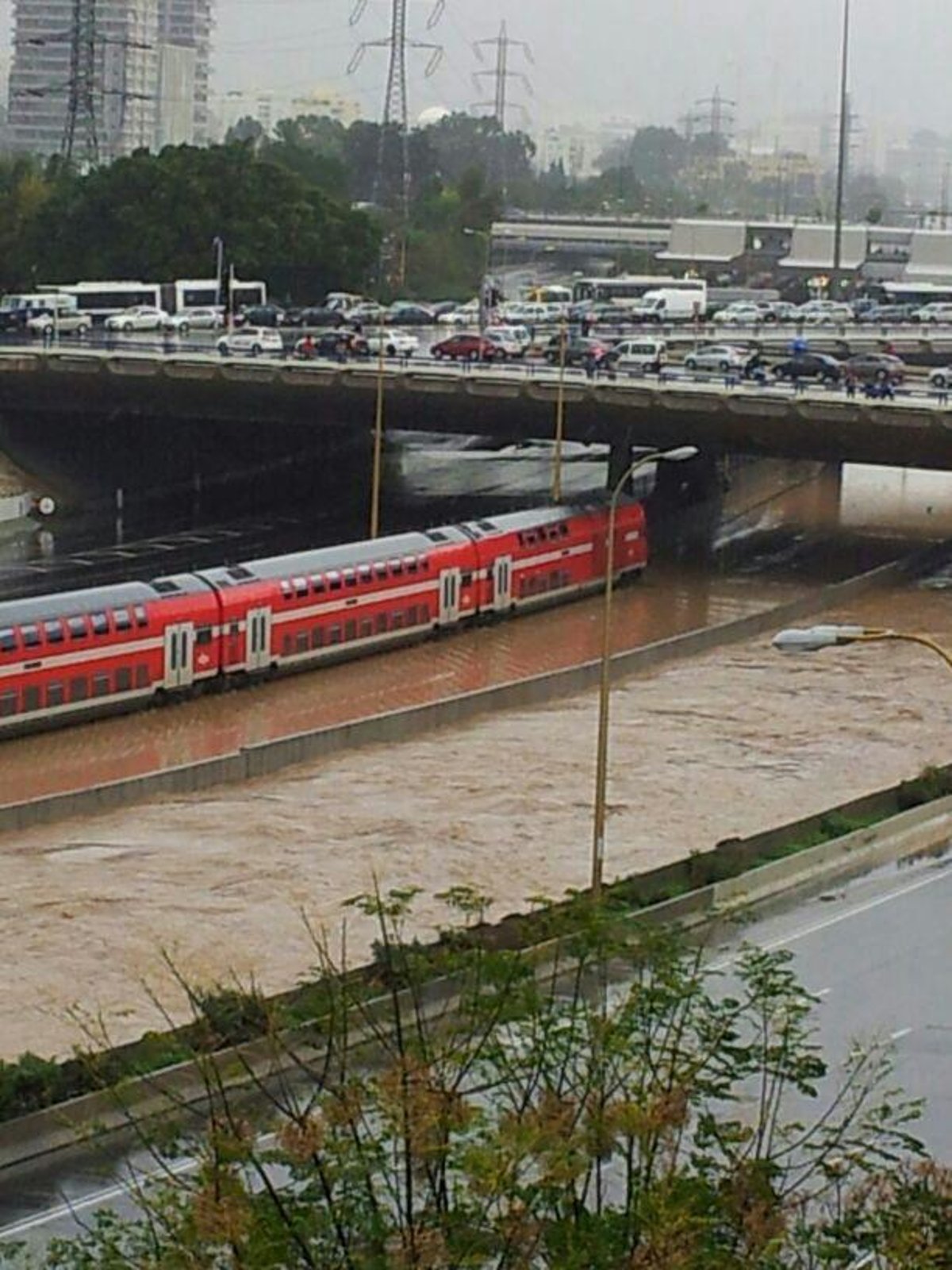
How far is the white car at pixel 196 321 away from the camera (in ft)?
254

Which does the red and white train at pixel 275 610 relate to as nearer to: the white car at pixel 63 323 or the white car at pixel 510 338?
the white car at pixel 510 338

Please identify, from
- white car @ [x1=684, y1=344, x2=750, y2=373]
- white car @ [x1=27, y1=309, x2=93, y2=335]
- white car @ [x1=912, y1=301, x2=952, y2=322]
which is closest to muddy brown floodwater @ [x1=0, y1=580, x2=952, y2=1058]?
white car @ [x1=684, y1=344, x2=750, y2=373]

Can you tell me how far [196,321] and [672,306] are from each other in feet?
89.5

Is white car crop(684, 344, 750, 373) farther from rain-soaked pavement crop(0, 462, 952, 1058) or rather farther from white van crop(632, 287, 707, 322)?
white van crop(632, 287, 707, 322)

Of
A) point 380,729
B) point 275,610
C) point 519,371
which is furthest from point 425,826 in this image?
point 519,371

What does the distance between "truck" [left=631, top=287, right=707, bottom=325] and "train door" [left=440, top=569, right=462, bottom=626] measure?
1968 inches

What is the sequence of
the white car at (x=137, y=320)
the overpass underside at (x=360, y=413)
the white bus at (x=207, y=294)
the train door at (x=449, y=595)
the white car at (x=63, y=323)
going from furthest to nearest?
the white bus at (x=207, y=294) < the white car at (x=137, y=320) < the white car at (x=63, y=323) < the overpass underside at (x=360, y=413) < the train door at (x=449, y=595)

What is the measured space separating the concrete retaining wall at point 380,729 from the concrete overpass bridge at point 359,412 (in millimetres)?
7918

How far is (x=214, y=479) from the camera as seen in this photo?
6744 centimetres

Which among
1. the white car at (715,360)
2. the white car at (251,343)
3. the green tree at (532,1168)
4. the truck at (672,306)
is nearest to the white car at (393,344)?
the white car at (251,343)

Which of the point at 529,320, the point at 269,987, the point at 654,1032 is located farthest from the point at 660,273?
the point at 654,1032

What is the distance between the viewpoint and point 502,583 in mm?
50375

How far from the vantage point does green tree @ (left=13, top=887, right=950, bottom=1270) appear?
37.4 ft

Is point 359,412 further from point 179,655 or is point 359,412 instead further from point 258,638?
point 179,655
